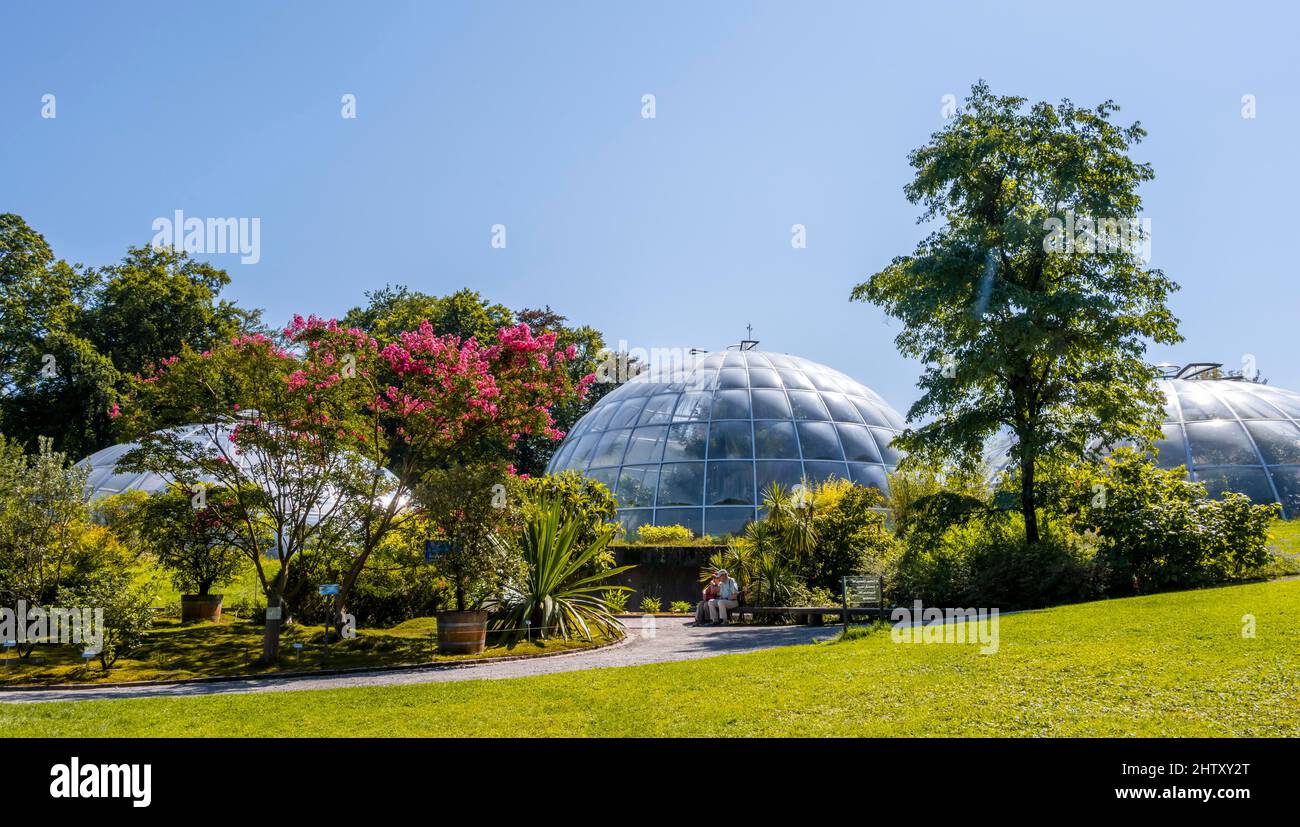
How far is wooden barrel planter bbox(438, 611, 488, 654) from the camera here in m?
12.4

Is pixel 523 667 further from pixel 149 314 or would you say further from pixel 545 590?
pixel 149 314

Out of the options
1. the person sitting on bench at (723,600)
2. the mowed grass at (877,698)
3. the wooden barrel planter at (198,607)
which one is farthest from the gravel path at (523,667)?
the wooden barrel planter at (198,607)

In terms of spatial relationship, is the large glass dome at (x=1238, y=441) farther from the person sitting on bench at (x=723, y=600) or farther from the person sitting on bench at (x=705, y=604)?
the person sitting on bench at (x=705, y=604)

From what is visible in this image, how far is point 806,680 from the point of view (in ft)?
26.2

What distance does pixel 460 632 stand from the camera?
1235 centimetres

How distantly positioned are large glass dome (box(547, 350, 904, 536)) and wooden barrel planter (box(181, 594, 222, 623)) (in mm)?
12532

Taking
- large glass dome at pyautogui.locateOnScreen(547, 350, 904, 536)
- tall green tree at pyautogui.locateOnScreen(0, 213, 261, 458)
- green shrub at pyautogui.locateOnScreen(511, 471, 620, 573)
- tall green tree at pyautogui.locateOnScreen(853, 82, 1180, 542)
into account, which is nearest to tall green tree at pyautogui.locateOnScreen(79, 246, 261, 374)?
tall green tree at pyautogui.locateOnScreen(0, 213, 261, 458)

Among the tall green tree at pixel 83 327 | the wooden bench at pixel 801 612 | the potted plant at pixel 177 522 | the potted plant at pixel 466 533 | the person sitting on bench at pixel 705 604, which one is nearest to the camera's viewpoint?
the potted plant at pixel 466 533

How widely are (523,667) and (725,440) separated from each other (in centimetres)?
1744

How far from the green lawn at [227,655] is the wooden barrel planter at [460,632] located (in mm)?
176

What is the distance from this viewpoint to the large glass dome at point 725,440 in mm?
26641
